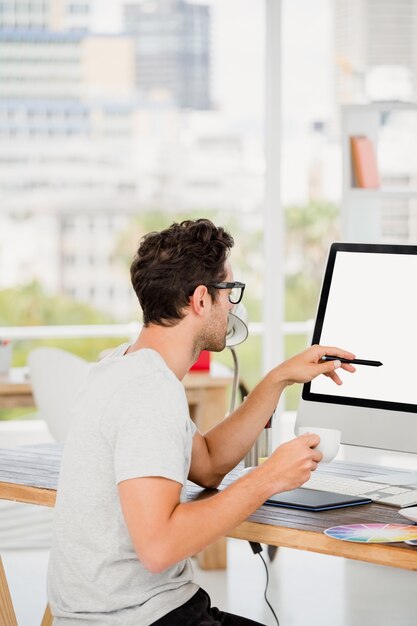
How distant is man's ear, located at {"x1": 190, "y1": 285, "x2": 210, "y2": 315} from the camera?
184cm

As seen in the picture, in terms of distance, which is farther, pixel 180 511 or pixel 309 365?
pixel 309 365

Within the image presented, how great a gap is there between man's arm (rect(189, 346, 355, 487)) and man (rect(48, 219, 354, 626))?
24 cm

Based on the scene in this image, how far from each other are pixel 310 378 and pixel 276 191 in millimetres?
3256

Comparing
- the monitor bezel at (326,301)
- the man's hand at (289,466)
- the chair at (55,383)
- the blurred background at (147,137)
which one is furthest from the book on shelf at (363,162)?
the blurred background at (147,137)

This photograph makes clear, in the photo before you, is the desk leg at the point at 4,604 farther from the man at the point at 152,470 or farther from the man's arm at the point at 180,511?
the man's arm at the point at 180,511

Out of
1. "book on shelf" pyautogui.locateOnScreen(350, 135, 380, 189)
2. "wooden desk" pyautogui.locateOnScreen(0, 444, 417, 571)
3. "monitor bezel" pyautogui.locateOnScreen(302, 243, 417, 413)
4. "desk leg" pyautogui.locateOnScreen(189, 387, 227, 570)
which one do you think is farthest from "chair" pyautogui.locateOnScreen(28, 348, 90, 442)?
"monitor bezel" pyautogui.locateOnScreen(302, 243, 417, 413)

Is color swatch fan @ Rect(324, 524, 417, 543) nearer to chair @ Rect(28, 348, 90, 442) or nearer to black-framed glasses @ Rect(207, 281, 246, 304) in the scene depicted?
black-framed glasses @ Rect(207, 281, 246, 304)

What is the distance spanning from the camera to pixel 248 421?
2141 mm

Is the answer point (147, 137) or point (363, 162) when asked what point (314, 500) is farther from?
point (147, 137)

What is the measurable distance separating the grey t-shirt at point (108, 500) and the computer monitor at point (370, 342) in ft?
1.80

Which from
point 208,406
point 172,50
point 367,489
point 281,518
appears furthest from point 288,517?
point 172,50

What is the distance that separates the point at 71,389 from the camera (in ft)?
13.2

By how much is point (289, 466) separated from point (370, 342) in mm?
577

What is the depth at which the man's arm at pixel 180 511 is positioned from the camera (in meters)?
1.61
